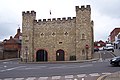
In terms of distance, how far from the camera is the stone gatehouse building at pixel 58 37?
52.5m

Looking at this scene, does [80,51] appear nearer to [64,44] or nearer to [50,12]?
[64,44]

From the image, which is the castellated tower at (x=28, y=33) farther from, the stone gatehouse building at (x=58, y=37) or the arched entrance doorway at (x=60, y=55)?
the arched entrance doorway at (x=60, y=55)

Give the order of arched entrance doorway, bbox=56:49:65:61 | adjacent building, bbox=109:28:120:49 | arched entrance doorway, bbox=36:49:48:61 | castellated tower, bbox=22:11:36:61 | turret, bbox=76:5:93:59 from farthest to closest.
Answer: adjacent building, bbox=109:28:120:49
castellated tower, bbox=22:11:36:61
arched entrance doorway, bbox=36:49:48:61
arched entrance doorway, bbox=56:49:65:61
turret, bbox=76:5:93:59

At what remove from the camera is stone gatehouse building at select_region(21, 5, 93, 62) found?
52469 mm

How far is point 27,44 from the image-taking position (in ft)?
184

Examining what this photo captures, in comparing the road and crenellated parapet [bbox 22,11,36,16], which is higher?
crenellated parapet [bbox 22,11,36,16]

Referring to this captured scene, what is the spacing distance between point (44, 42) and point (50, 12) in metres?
8.39

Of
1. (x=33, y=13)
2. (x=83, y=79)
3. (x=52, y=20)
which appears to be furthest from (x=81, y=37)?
(x=83, y=79)

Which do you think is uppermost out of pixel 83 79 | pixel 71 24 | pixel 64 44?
pixel 71 24

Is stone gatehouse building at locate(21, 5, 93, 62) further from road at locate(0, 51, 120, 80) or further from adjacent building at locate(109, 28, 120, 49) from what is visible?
adjacent building at locate(109, 28, 120, 49)

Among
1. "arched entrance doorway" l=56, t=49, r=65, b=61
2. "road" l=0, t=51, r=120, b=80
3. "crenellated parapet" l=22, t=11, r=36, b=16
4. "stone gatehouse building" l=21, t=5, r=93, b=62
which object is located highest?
"crenellated parapet" l=22, t=11, r=36, b=16

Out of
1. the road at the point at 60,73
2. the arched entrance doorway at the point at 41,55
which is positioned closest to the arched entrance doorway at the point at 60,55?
the arched entrance doorway at the point at 41,55

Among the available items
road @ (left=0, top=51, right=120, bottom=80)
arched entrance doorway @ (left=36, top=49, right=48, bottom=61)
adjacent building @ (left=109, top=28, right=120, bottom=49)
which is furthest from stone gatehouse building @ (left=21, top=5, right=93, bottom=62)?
adjacent building @ (left=109, top=28, right=120, bottom=49)

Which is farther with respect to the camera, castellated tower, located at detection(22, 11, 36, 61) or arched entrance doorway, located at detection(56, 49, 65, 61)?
castellated tower, located at detection(22, 11, 36, 61)
